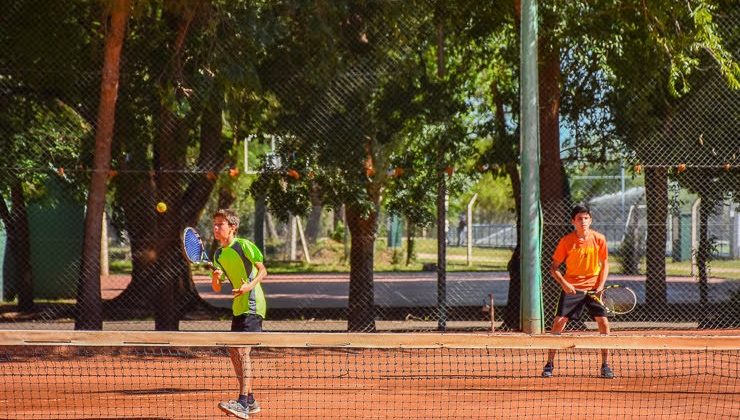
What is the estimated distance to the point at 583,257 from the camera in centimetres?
947

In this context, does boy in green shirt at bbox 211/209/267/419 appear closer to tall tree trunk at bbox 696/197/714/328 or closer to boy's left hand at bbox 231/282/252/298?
boy's left hand at bbox 231/282/252/298

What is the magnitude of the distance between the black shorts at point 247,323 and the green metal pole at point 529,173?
3907 mm

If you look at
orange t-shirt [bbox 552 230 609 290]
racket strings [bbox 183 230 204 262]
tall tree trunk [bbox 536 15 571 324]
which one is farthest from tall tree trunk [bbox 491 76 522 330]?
racket strings [bbox 183 230 204 262]

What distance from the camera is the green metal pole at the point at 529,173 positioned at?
35.6 ft

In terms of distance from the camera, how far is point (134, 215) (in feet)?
47.0

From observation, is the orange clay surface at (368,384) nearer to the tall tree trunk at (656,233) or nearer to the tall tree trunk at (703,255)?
the tall tree trunk at (656,233)

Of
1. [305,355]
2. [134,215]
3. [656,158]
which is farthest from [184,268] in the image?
[656,158]

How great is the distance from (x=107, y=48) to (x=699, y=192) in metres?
7.49

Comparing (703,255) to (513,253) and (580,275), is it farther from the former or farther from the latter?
(580,275)

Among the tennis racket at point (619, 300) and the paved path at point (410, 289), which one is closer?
the tennis racket at point (619, 300)

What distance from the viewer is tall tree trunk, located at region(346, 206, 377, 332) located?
45.1ft

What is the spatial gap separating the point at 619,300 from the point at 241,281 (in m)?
4.77

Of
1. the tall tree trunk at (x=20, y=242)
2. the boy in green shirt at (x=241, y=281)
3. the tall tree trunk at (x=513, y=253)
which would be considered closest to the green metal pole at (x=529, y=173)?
the tall tree trunk at (x=513, y=253)

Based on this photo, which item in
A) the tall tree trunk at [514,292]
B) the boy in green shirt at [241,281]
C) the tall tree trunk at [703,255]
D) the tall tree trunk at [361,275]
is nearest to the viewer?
the boy in green shirt at [241,281]
